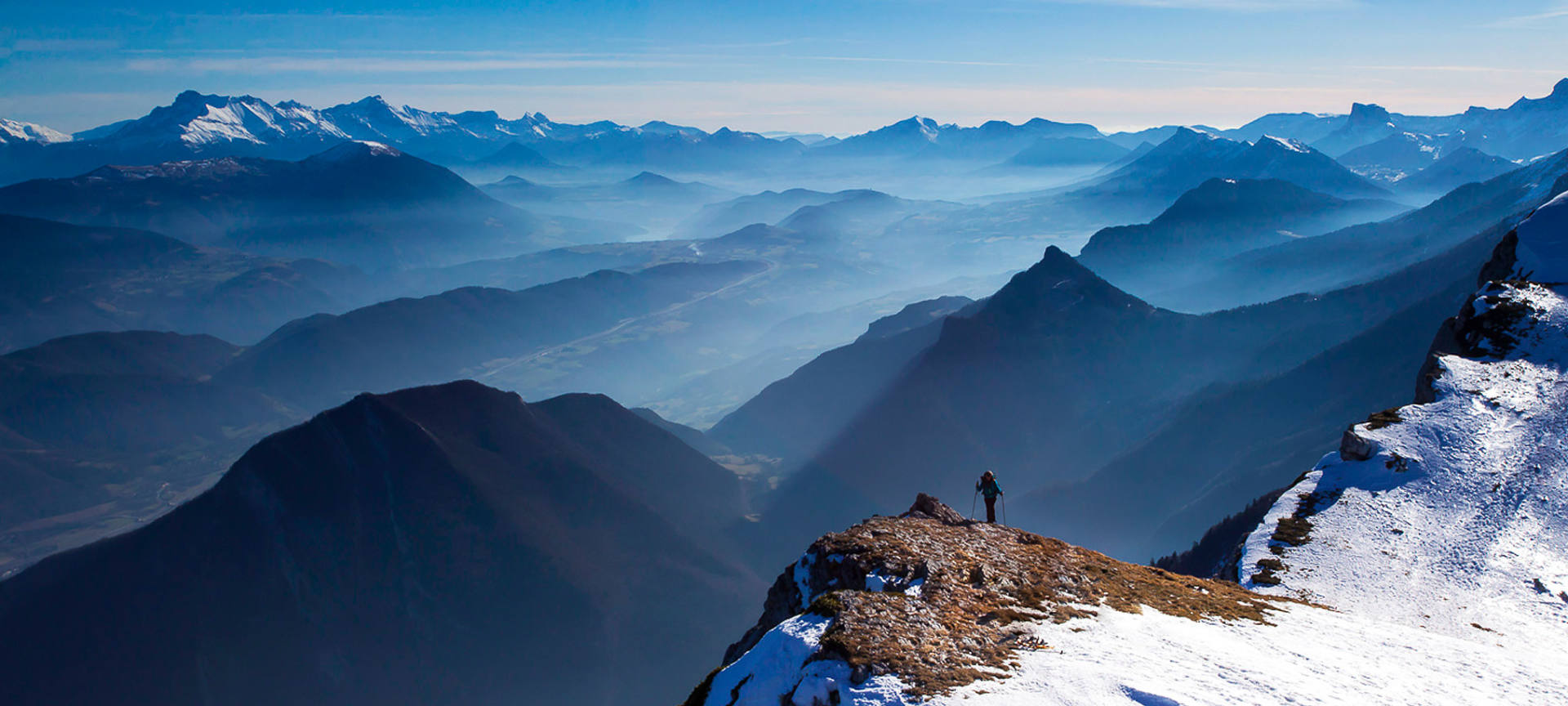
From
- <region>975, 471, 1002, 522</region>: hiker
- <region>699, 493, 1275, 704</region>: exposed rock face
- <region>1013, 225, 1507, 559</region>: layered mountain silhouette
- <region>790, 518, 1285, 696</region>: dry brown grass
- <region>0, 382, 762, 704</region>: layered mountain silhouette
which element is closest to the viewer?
<region>699, 493, 1275, 704</region>: exposed rock face

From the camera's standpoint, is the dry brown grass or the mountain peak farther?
the mountain peak

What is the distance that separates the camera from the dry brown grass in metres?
18.3

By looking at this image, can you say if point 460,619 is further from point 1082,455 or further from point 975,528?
point 1082,455

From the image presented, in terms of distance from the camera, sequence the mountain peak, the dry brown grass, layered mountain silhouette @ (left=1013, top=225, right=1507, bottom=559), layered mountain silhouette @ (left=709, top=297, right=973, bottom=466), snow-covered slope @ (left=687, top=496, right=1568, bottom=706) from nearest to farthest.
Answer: snow-covered slope @ (left=687, top=496, right=1568, bottom=706)
the dry brown grass
layered mountain silhouette @ (left=1013, top=225, right=1507, bottom=559)
layered mountain silhouette @ (left=709, top=297, right=973, bottom=466)
the mountain peak

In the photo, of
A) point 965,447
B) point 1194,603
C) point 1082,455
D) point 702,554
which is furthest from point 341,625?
point 1082,455

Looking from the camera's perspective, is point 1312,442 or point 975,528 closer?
point 975,528

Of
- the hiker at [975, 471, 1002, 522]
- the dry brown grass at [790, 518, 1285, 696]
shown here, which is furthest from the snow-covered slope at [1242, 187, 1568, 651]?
the hiker at [975, 471, 1002, 522]

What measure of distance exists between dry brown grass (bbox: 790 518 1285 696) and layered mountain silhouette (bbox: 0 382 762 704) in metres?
66.4

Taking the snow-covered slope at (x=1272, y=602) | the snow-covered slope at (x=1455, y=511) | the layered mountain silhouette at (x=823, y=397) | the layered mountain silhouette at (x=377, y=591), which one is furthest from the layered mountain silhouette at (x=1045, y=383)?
the snow-covered slope at (x=1272, y=602)

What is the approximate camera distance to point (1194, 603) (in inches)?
1001

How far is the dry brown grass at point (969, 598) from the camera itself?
60.0 feet

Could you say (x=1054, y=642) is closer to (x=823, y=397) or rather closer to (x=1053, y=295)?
(x=823, y=397)

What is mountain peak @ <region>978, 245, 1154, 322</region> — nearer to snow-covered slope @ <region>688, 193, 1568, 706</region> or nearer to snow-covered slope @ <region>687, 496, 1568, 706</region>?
snow-covered slope @ <region>688, 193, 1568, 706</region>

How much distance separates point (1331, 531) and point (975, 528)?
18.1 metres
